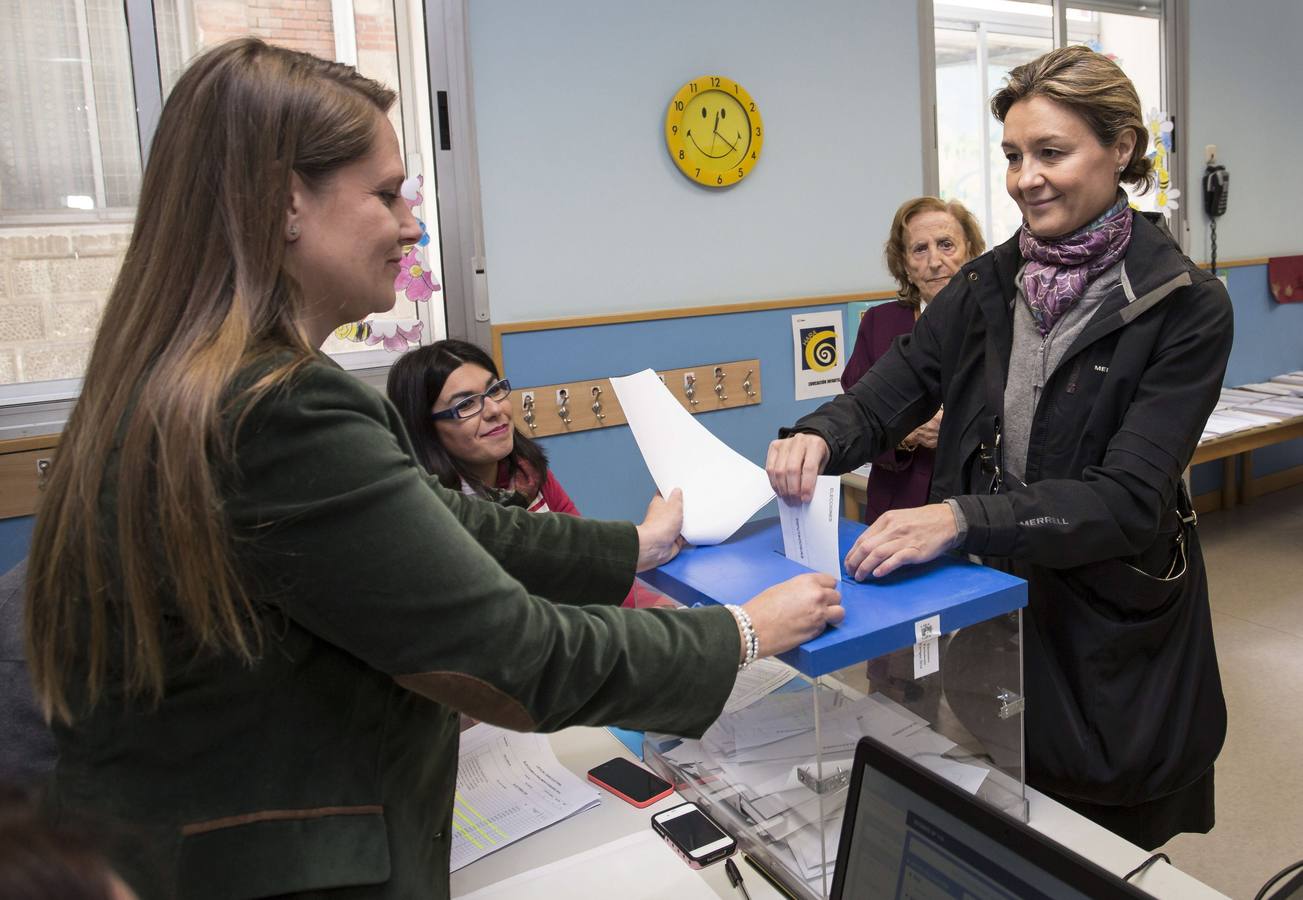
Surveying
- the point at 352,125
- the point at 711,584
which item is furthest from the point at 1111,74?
the point at 352,125

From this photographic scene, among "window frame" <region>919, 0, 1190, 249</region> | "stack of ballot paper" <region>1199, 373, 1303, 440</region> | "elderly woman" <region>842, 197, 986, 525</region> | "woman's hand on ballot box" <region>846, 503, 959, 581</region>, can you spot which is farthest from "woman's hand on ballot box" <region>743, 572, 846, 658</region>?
"window frame" <region>919, 0, 1190, 249</region>

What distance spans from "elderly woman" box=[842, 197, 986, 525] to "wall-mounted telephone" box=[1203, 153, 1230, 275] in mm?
2671

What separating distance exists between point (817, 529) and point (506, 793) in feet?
1.96

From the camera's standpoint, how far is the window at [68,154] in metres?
2.55

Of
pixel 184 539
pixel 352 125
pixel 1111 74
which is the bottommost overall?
pixel 184 539

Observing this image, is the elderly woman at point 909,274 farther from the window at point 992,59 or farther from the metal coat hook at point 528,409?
the window at point 992,59

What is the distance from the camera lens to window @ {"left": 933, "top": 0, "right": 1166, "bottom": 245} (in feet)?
13.9

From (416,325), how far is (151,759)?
2.37 metres

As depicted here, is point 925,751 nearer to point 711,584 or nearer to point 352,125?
point 711,584

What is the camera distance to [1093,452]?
1365 millimetres

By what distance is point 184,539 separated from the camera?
2.41 ft

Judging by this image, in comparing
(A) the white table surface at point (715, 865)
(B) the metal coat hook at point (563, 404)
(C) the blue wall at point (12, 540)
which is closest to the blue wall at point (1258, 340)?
(B) the metal coat hook at point (563, 404)

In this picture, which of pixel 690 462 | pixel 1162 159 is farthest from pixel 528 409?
pixel 1162 159

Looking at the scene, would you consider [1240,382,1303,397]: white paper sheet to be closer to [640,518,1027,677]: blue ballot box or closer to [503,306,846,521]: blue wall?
[503,306,846,521]: blue wall
